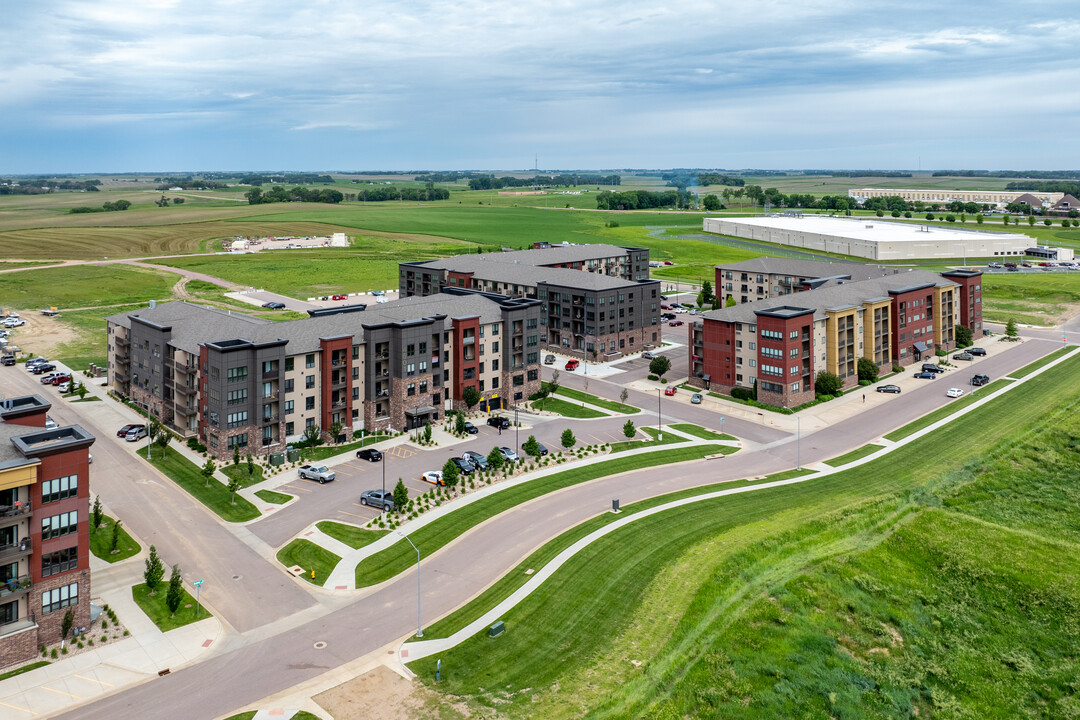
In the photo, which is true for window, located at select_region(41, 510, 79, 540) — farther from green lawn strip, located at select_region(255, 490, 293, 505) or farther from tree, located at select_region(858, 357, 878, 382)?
tree, located at select_region(858, 357, 878, 382)

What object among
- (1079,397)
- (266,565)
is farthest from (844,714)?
(1079,397)

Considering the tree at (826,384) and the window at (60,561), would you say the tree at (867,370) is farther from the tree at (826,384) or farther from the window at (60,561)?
the window at (60,561)

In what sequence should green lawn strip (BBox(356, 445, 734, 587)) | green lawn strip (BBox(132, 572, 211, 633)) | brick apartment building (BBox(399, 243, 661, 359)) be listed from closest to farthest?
green lawn strip (BBox(132, 572, 211, 633)) → green lawn strip (BBox(356, 445, 734, 587)) → brick apartment building (BBox(399, 243, 661, 359))

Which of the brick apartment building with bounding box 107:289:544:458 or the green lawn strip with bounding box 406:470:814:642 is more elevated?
the brick apartment building with bounding box 107:289:544:458

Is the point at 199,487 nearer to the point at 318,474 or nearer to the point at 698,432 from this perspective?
the point at 318,474

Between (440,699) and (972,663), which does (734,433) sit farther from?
(440,699)

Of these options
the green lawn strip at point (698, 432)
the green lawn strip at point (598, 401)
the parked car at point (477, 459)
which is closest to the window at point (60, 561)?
the parked car at point (477, 459)

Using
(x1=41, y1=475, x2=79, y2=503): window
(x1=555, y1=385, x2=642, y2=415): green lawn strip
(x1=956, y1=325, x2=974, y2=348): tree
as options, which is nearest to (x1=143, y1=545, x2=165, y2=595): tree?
(x1=41, y1=475, x2=79, y2=503): window
